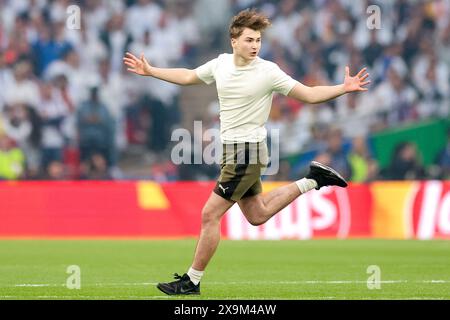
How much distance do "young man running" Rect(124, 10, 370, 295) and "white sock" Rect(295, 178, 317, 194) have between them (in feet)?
1.47

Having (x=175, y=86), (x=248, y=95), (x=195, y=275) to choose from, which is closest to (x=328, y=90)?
(x=248, y=95)

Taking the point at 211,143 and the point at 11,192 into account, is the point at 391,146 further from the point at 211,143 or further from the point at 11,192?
the point at 11,192

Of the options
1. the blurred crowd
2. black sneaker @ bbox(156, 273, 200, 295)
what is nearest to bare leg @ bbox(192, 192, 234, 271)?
black sneaker @ bbox(156, 273, 200, 295)

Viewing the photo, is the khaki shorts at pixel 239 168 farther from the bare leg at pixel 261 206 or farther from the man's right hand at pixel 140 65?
the man's right hand at pixel 140 65

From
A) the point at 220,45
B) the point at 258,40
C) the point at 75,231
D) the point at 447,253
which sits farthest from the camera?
the point at 220,45

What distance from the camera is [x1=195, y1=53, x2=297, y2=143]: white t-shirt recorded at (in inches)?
400

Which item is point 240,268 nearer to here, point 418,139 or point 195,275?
point 195,275

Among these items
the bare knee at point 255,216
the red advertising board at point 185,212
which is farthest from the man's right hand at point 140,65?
the red advertising board at point 185,212

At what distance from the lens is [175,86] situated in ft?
80.8

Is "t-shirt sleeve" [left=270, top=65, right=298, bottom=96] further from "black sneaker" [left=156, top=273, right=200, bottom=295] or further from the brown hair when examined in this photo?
"black sneaker" [left=156, top=273, right=200, bottom=295]

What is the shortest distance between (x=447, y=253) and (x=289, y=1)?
11.4 metres

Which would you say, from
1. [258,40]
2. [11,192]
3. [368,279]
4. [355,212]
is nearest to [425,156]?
[355,212]

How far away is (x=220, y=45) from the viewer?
2539 centimetres

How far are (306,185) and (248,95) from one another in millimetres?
1144
